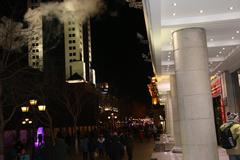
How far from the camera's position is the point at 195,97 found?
12164 millimetres

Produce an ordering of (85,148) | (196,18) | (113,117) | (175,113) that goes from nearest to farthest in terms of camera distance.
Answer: (196,18) → (85,148) → (175,113) → (113,117)

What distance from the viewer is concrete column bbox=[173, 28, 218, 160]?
1204 cm

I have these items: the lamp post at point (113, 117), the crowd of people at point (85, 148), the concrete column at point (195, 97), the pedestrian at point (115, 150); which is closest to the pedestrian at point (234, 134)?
the concrete column at point (195, 97)

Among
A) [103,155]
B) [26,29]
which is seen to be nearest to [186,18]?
[26,29]

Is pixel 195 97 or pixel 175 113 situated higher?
pixel 175 113

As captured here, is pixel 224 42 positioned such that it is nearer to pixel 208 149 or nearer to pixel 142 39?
pixel 208 149

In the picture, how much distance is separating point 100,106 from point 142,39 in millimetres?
37622

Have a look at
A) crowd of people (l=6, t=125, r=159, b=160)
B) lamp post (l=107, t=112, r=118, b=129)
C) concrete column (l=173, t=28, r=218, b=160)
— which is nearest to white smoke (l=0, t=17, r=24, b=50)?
crowd of people (l=6, t=125, r=159, b=160)

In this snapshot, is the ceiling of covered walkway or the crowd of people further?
the crowd of people

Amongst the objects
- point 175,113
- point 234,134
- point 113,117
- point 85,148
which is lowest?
point 85,148

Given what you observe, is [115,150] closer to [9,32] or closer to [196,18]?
[9,32]

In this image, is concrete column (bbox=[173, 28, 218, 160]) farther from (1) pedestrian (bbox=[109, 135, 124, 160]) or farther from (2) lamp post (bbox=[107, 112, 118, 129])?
(2) lamp post (bbox=[107, 112, 118, 129])

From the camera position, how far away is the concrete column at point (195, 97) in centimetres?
1204

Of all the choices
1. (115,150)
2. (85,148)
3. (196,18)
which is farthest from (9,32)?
(85,148)
